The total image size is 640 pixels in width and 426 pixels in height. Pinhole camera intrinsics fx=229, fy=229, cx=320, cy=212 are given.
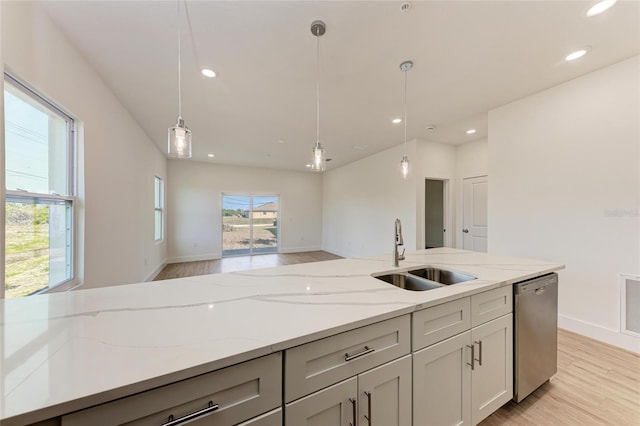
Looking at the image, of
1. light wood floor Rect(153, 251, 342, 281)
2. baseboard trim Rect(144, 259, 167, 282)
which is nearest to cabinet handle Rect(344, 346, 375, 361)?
Answer: light wood floor Rect(153, 251, 342, 281)

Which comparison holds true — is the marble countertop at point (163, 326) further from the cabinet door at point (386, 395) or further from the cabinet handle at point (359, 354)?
the cabinet door at point (386, 395)

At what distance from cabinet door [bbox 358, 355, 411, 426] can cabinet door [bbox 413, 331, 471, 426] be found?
63 mm

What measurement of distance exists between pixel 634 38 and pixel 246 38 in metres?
3.26

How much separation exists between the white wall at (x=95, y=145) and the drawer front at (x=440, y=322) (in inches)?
108

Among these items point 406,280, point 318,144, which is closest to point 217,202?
point 318,144

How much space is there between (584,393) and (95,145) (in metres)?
4.79

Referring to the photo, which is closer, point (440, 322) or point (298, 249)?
point (440, 322)

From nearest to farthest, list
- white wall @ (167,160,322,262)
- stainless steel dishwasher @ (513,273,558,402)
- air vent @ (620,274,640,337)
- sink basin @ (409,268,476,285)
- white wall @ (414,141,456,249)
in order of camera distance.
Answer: stainless steel dishwasher @ (513,273,558,402)
sink basin @ (409,268,476,285)
air vent @ (620,274,640,337)
white wall @ (414,141,456,249)
white wall @ (167,160,322,262)

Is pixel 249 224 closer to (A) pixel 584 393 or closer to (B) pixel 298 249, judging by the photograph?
(B) pixel 298 249

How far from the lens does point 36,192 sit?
1.68m

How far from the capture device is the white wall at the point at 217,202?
620 cm

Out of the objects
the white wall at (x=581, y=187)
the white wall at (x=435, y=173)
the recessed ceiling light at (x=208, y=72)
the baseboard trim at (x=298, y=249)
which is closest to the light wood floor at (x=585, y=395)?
the white wall at (x=581, y=187)

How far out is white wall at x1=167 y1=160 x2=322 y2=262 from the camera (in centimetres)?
620

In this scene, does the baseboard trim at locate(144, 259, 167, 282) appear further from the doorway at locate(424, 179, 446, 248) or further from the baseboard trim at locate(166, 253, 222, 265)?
the doorway at locate(424, 179, 446, 248)
